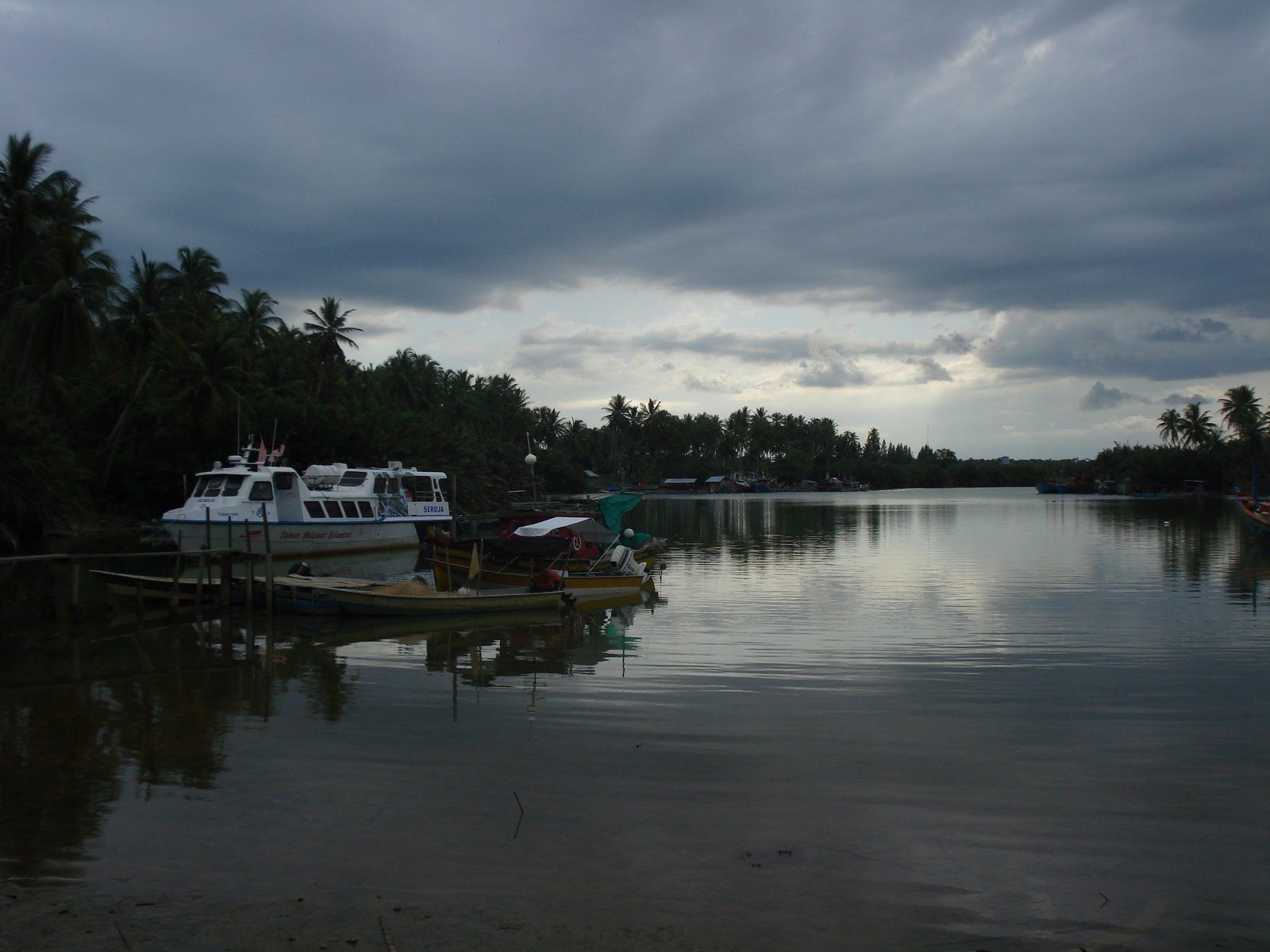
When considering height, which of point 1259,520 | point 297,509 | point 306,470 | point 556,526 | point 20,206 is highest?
point 20,206

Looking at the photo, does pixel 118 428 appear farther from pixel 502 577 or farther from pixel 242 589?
pixel 502 577

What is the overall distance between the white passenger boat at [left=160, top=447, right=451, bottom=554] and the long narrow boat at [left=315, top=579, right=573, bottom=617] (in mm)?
5294

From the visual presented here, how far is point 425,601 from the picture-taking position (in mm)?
19141

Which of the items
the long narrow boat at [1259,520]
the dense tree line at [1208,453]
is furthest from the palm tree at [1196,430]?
the long narrow boat at [1259,520]

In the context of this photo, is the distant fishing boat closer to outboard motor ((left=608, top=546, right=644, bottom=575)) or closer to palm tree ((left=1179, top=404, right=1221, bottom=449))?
outboard motor ((left=608, top=546, right=644, bottom=575))

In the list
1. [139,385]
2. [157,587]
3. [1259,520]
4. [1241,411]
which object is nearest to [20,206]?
[139,385]

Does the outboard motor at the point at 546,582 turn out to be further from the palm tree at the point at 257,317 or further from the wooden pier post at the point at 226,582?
the palm tree at the point at 257,317

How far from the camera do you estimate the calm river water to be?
20.9ft

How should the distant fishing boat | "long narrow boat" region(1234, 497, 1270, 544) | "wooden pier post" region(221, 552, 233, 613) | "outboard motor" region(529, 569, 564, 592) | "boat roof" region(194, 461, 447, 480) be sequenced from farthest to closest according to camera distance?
"long narrow boat" region(1234, 497, 1270, 544)
"boat roof" region(194, 461, 447, 480)
the distant fishing boat
"outboard motor" region(529, 569, 564, 592)
"wooden pier post" region(221, 552, 233, 613)

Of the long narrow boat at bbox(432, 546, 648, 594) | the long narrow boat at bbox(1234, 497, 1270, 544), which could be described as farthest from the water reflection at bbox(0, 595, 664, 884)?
the long narrow boat at bbox(1234, 497, 1270, 544)

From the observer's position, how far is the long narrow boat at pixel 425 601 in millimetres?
19172

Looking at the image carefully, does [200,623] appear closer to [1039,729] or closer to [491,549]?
[491,549]

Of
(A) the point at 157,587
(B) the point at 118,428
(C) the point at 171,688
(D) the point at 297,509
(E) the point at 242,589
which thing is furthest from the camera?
(B) the point at 118,428

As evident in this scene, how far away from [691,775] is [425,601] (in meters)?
11.3
